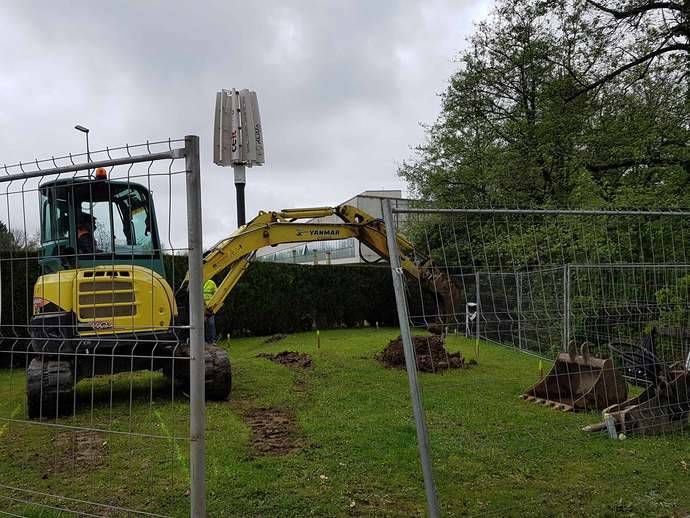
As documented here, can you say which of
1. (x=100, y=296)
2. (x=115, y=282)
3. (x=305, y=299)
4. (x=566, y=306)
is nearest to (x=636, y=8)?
(x=566, y=306)

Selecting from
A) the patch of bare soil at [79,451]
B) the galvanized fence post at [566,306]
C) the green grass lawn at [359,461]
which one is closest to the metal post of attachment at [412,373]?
the green grass lawn at [359,461]

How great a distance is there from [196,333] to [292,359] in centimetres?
856

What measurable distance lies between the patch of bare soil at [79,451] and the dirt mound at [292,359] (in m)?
4.87

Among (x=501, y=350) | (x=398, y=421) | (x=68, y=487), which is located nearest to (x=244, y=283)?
(x=501, y=350)

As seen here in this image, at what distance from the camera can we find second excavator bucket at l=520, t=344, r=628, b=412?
259 inches

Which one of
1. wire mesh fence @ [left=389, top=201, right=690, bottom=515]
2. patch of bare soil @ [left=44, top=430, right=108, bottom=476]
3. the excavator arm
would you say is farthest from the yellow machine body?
wire mesh fence @ [left=389, top=201, right=690, bottom=515]

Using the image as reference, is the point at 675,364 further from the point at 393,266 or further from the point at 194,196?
the point at 194,196

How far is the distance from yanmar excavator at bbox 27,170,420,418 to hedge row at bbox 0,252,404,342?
840 cm

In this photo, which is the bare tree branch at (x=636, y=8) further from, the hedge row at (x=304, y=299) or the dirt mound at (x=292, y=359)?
the dirt mound at (x=292, y=359)

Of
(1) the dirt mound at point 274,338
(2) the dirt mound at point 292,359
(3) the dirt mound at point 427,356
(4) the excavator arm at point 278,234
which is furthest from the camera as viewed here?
(1) the dirt mound at point 274,338

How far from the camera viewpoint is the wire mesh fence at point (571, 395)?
393 cm

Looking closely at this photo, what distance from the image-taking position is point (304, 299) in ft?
61.4

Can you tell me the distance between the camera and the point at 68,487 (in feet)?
13.8

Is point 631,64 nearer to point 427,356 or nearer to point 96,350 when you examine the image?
point 427,356
